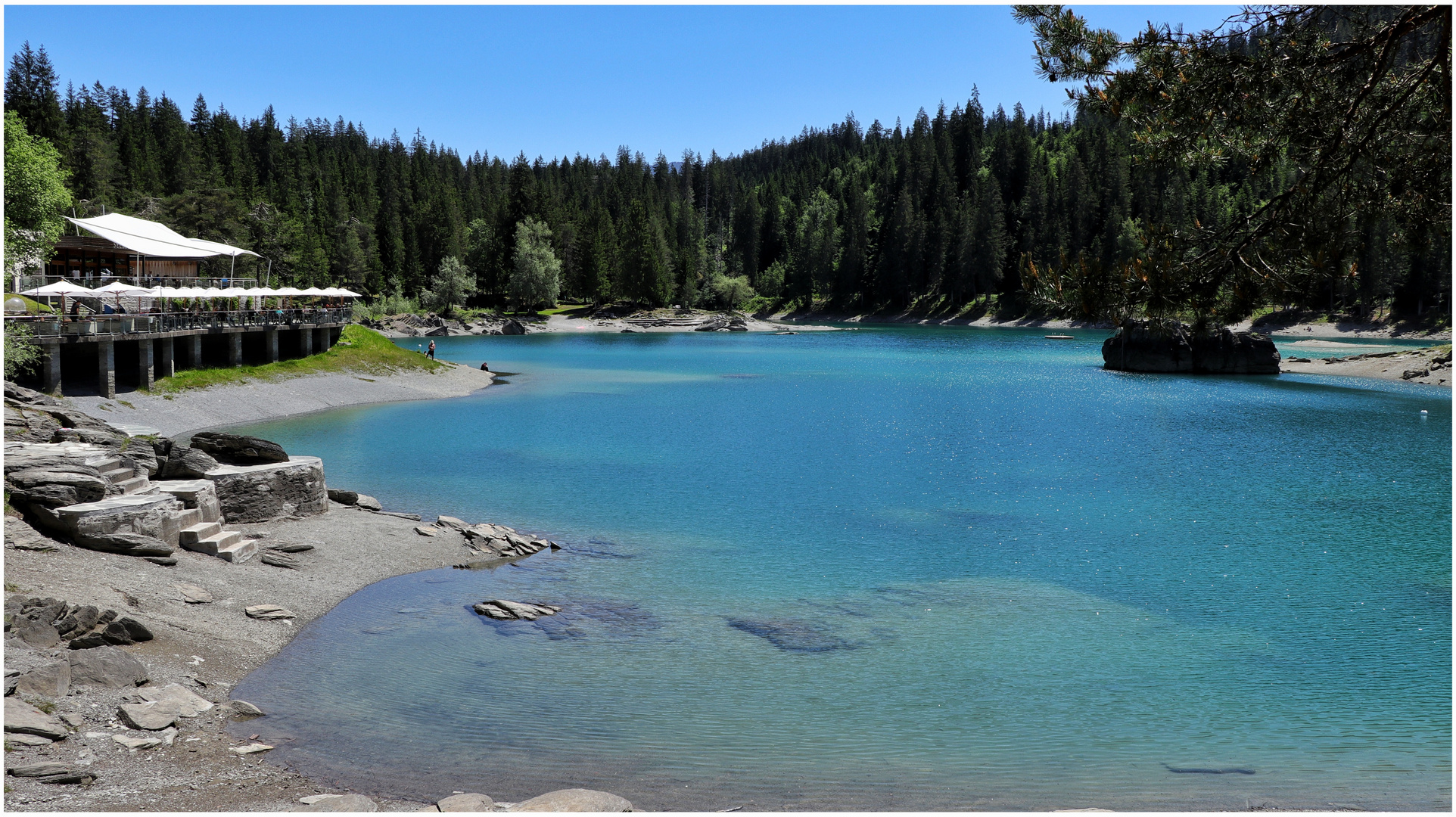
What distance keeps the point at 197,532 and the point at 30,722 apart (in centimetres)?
778

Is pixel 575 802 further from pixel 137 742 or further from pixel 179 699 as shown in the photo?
pixel 179 699

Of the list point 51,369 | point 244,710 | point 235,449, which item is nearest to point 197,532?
point 235,449

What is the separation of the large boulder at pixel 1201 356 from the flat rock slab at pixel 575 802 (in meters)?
65.4

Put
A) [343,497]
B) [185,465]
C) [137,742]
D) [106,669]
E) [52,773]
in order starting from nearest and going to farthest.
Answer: [52,773] < [137,742] < [106,669] < [185,465] < [343,497]

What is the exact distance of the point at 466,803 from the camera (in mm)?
9578

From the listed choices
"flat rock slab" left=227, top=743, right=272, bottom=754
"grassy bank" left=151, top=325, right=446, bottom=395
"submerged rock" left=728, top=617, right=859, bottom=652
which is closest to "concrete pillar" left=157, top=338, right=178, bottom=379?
"grassy bank" left=151, top=325, right=446, bottom=395

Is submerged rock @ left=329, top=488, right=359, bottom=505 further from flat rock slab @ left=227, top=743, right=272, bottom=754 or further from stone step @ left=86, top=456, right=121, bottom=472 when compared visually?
flat rock slab @ left=227, top=743, right=272, bottom=754

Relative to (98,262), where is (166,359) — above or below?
below

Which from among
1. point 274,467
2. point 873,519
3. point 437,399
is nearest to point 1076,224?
point 437,399

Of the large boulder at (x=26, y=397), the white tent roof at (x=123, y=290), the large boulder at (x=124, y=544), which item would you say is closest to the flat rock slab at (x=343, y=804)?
the large boulder at (x=124, y=544)

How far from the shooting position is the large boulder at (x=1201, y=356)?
6981 centimetres

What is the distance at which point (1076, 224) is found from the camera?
462 ft

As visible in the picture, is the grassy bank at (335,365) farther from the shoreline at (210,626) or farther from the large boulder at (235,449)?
the shoreline at (210,626)

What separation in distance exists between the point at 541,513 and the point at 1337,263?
18923mm
